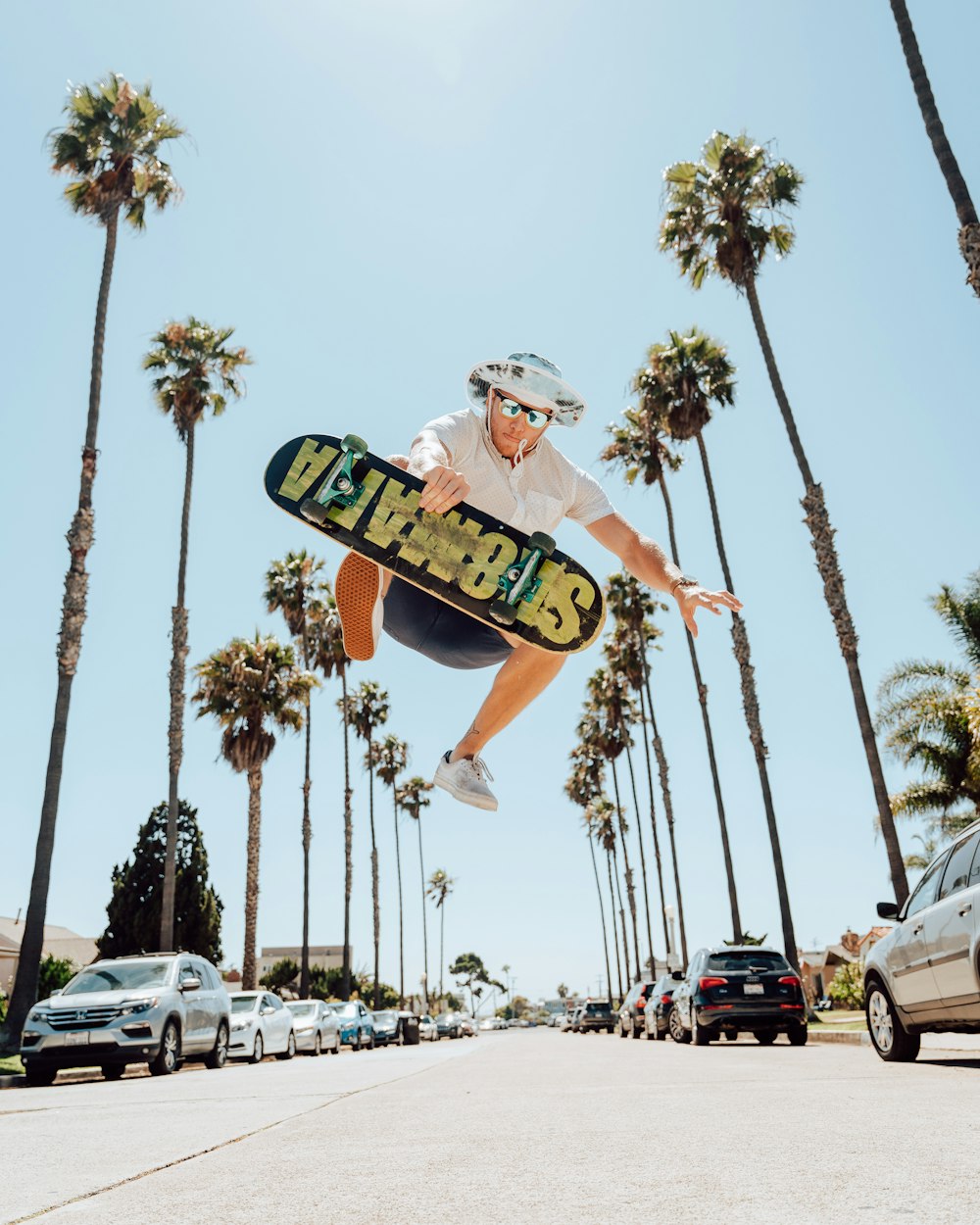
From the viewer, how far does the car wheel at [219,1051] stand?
580 inches

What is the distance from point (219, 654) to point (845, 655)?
20.8m

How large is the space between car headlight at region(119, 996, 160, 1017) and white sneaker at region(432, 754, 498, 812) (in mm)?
9750

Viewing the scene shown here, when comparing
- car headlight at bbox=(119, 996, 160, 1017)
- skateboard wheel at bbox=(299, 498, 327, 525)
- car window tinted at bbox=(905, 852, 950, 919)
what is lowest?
car headlight at bbox=(119, 996, 160, 1017)

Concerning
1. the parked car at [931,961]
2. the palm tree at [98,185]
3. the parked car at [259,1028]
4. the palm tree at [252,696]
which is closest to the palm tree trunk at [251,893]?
the palm tree at [252,696]

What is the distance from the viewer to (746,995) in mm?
14141

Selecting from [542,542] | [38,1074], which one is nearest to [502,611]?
[542,542]

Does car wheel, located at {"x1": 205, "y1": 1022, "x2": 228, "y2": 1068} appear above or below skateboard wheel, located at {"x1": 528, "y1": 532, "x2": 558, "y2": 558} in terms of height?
below

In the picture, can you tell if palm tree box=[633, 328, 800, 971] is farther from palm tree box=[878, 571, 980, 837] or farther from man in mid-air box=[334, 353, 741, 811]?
man in mid-air box=[334, 353, 741, 811]

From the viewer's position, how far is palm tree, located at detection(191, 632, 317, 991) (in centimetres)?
3167

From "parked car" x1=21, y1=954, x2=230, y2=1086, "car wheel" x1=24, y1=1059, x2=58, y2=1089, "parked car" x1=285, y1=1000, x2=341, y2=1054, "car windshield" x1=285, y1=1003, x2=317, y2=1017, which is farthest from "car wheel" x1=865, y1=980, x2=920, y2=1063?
"car windshield" x1=285, y1=1003, x2=317, y2=1017

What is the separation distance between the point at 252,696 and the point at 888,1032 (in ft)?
85.9

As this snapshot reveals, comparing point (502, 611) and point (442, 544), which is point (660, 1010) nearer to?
point (502, 611)

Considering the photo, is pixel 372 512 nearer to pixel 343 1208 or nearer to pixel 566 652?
pixel 566 652

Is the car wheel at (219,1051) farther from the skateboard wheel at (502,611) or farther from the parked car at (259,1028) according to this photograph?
the skateboard wheel at (502,611)
